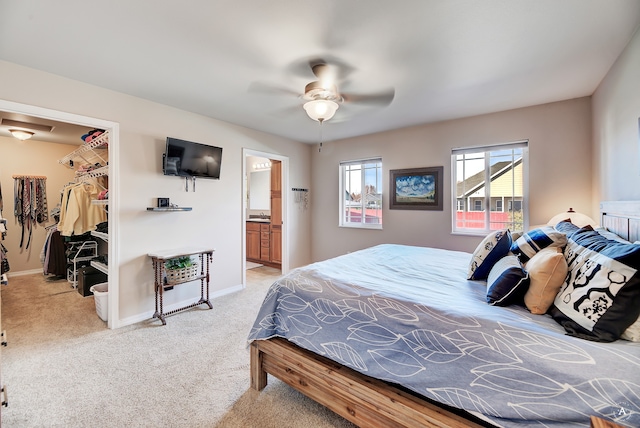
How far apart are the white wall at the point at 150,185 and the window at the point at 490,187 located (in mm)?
3203

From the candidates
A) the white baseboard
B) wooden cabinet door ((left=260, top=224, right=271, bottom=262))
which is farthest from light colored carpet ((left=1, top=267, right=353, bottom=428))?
wooden cabinet door ((left=260, top=224, right=271, bottom=262))

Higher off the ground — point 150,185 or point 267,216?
point 150,185

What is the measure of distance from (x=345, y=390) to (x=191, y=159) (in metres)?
3.09

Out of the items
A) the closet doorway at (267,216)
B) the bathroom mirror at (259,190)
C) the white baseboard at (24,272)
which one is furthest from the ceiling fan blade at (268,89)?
the white baseboard at (24,272)

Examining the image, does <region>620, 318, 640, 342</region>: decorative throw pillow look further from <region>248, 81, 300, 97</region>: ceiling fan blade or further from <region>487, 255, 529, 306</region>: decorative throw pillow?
<region>248, 81, 300, 97</region>: ceiling fan blade

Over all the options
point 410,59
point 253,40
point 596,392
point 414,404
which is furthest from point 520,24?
point 414,404

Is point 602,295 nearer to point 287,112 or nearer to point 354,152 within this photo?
point 287,112

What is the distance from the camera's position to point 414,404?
1232mm

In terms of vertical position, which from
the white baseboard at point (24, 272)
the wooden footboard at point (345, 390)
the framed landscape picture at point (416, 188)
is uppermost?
the framed landscape picture at point (416, 188)

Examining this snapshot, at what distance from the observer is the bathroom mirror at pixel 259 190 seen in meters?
6.63

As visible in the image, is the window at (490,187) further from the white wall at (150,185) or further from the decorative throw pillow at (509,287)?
the white wall at (150,185)

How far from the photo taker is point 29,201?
4.88 m

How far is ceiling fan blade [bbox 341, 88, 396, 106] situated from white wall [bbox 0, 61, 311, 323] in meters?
1.90

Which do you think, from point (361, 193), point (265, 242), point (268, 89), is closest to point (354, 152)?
point (361, 193)
